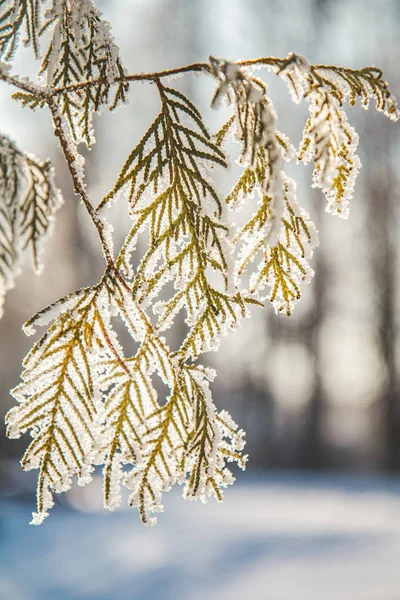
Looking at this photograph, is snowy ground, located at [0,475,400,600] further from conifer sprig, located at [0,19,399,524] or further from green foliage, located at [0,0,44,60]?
green foliage, located at [0,0,44,60]

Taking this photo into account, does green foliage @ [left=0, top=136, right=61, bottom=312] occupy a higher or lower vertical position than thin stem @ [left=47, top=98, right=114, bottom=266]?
lower

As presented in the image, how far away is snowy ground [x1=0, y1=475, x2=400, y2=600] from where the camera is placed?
22.8ft

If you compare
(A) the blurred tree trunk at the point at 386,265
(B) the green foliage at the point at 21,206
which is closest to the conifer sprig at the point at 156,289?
(B) the green foliage at the point at 21,206

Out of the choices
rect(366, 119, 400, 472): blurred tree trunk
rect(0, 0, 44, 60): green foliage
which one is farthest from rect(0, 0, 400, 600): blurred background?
rect(0, 0, 44, 60): green foliage

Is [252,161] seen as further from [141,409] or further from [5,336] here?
[5,336]

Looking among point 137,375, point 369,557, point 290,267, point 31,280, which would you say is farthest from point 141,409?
point 31,280

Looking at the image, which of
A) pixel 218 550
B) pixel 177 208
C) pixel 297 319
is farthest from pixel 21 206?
pixel 297 319

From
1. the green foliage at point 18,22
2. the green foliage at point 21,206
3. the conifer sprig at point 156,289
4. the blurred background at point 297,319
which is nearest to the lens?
the green foliage at point 21,206

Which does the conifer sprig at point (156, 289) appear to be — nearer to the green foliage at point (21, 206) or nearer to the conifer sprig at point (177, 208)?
the conifer sprig at point (177, 208)

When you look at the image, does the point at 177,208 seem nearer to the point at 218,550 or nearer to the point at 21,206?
the point at 21,206

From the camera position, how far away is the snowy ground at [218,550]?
6.95 metres

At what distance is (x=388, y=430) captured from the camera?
1343cm

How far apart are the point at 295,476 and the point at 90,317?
43.4 ft

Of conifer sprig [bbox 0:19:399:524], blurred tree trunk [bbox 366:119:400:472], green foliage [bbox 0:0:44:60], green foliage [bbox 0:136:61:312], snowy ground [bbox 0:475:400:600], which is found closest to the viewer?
green foliage [bbox 0:136:61:312]
